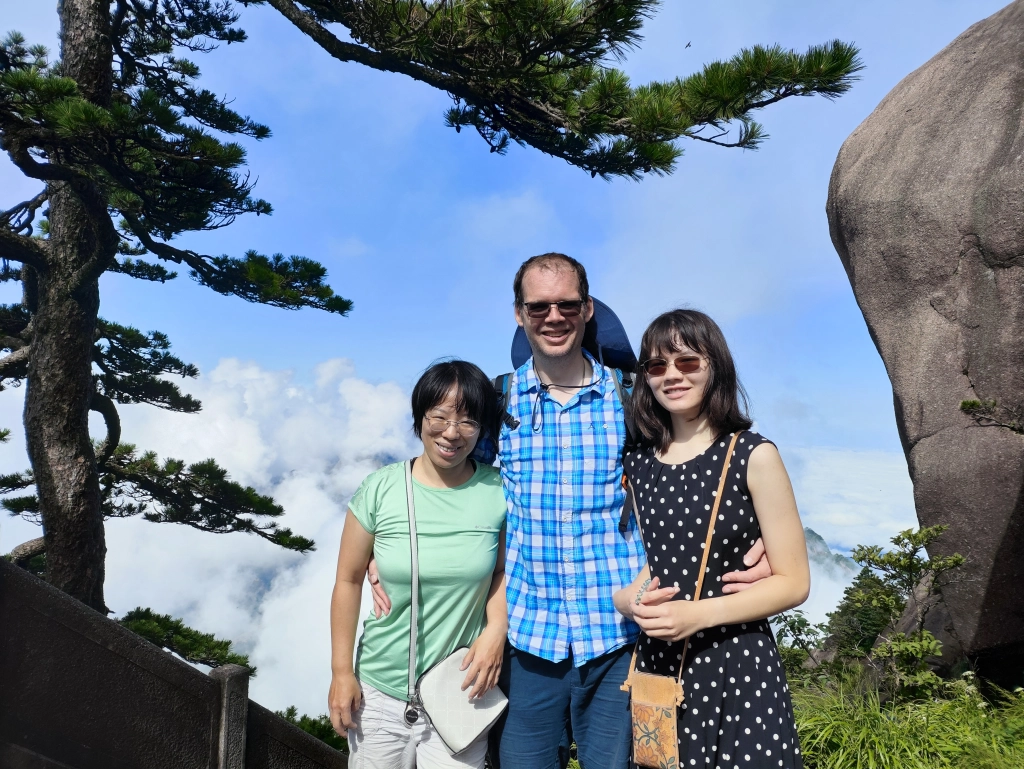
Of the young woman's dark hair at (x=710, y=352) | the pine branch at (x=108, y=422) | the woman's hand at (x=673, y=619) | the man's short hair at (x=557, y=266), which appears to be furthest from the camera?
the pine branch at (x=108, y=422)

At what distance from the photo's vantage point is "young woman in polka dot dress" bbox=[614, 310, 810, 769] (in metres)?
1.61

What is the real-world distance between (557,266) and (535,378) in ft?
1.01

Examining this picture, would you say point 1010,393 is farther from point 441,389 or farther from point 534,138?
point 441,389

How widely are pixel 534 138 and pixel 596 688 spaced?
12.6 feet

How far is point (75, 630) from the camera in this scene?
2146mm

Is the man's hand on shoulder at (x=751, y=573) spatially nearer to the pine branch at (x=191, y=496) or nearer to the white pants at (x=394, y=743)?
the white pants at (x=394, y=743)

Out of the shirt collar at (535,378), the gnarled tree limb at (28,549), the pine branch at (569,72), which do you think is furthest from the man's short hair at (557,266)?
the gnarled tree limb at (28,549)

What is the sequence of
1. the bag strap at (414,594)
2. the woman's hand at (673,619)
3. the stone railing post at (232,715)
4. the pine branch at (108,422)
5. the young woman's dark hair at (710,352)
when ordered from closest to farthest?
the woman's hand at (673,619), the young woman's dark hair at (710,352), the bag strap at (414,594), the stone railing post at (232,715), the pine branch at (108,422)

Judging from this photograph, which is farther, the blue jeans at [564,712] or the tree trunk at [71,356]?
the tree trunk at [71,356]

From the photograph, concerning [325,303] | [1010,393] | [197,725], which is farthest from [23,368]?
[1010,393]

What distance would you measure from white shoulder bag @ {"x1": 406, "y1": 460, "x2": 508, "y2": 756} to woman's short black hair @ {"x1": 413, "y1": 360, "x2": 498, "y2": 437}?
0.74ft

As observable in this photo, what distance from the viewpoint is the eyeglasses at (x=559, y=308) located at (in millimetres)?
2049

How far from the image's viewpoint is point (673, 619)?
5.28ft

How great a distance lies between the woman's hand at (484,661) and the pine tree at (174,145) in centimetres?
316
